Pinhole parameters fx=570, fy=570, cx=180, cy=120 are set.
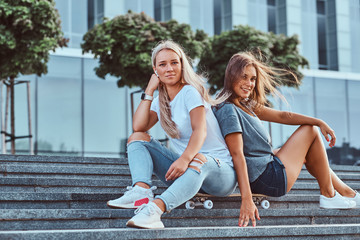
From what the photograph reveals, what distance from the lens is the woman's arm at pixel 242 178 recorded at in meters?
3.71

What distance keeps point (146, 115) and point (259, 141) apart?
87cm

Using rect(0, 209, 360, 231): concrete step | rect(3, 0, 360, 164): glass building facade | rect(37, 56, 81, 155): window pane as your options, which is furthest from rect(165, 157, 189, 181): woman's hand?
rect(37, 56, 81, 155): window pane

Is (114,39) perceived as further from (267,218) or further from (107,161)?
(267,218)

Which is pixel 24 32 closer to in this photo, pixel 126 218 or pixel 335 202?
pixel 126 218

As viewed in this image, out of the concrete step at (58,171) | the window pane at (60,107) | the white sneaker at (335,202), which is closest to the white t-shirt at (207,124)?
the white sneaker at (335,202)

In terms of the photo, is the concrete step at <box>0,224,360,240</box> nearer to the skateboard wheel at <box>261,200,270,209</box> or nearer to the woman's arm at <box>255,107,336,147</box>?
the skateboard wheel at <box>261,200,270,209</box>

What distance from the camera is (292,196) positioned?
494 centimetres

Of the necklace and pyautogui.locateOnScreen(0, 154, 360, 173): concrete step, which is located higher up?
the necklace

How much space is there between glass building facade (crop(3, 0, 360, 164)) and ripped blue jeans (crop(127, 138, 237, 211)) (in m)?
10.4

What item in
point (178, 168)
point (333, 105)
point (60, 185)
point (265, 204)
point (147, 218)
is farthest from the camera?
point (333, 105)

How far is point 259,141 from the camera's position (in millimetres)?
4211

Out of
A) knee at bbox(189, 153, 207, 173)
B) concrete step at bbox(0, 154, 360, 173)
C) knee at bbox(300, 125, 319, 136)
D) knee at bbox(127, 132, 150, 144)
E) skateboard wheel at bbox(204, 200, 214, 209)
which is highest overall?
knee at bbox(300, 125, 319, 136)

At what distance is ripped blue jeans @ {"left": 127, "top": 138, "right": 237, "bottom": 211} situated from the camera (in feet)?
11.9

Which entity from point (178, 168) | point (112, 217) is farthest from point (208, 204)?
point (112, 217)
